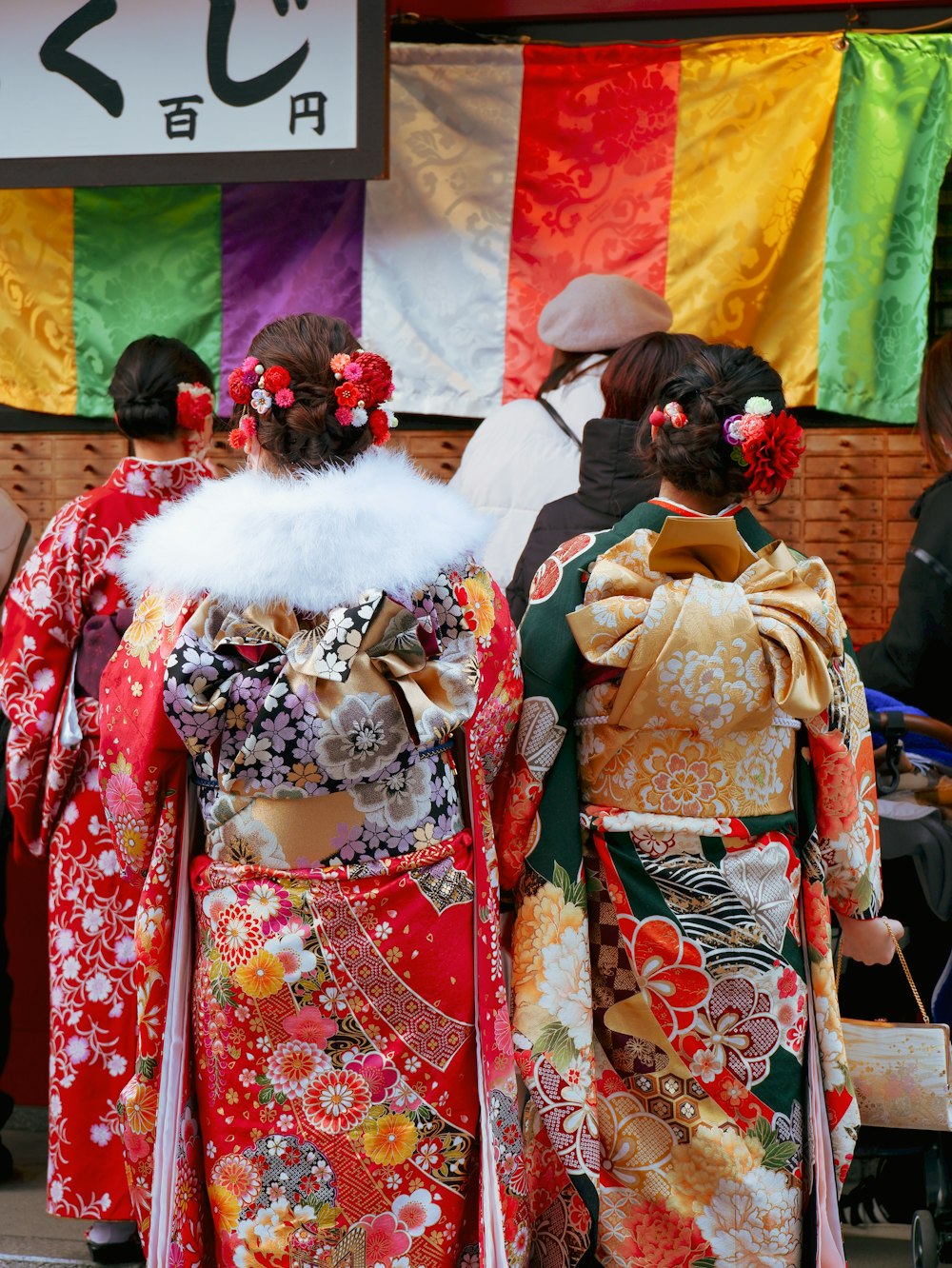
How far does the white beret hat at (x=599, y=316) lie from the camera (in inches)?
156

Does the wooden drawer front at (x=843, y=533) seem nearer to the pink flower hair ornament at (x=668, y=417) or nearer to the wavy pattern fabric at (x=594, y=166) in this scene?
the wavy pattern fabric at (x=594, y=166)

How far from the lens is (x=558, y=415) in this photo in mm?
3957

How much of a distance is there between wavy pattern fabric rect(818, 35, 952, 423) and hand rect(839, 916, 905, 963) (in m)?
2.07

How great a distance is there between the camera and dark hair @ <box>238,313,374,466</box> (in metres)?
2.57

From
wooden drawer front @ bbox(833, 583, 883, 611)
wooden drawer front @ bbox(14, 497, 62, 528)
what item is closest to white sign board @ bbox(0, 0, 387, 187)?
wooden drawer front @ bbox(14, 497, 62, 528)

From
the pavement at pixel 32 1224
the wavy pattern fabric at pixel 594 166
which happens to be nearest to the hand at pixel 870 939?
the pavement at pixel 32 1224

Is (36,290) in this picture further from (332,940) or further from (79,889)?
(332,940)

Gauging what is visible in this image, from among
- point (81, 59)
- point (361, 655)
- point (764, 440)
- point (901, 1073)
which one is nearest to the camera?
point (361, 655)

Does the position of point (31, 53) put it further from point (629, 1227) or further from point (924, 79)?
point (629, 1227)

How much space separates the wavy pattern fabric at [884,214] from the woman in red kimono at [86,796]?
207 cm

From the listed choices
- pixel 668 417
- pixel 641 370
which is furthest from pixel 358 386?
pixel 641 370

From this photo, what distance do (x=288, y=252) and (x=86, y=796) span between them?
2.16 metres

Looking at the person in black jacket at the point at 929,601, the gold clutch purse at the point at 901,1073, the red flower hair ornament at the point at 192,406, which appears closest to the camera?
the gold clutch purse at the point at 901,1073

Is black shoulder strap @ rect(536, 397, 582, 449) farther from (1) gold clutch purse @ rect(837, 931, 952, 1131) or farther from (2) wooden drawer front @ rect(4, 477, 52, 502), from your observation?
(2) wooden drawer front @ rect(4, 477, 52, 502)
